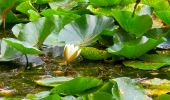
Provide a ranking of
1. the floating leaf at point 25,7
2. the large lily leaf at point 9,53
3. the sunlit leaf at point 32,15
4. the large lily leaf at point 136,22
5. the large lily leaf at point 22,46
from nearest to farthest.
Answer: the large lily leaf at point 22,46 < the large lily leaf at point 9,53 < the large lily leaf at point 136,22 < the sunlit leaf at point 32,15 < the floating leaf at point 25,7

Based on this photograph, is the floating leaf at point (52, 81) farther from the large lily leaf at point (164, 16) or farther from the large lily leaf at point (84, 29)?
the large lily leaf at point (164, 16)

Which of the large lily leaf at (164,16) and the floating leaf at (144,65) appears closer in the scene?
the floating leaf at (144,65)

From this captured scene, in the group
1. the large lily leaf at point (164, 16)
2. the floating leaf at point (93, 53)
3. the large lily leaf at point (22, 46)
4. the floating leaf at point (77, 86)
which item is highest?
the large lily leaf at point (164, 16)

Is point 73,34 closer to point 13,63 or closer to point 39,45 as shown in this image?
point 39,45

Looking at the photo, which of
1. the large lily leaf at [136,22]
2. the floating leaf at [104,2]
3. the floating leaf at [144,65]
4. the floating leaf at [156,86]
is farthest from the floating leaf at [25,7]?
the floating leaf at [156,86]

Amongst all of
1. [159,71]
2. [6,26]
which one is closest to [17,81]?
[159,71]

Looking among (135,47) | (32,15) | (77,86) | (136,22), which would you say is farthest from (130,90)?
(32,15)

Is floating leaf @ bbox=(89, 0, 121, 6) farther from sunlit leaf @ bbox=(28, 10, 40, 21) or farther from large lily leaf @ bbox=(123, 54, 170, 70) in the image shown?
large lily leaf @ bbox=(123, 54, 170, 70)
